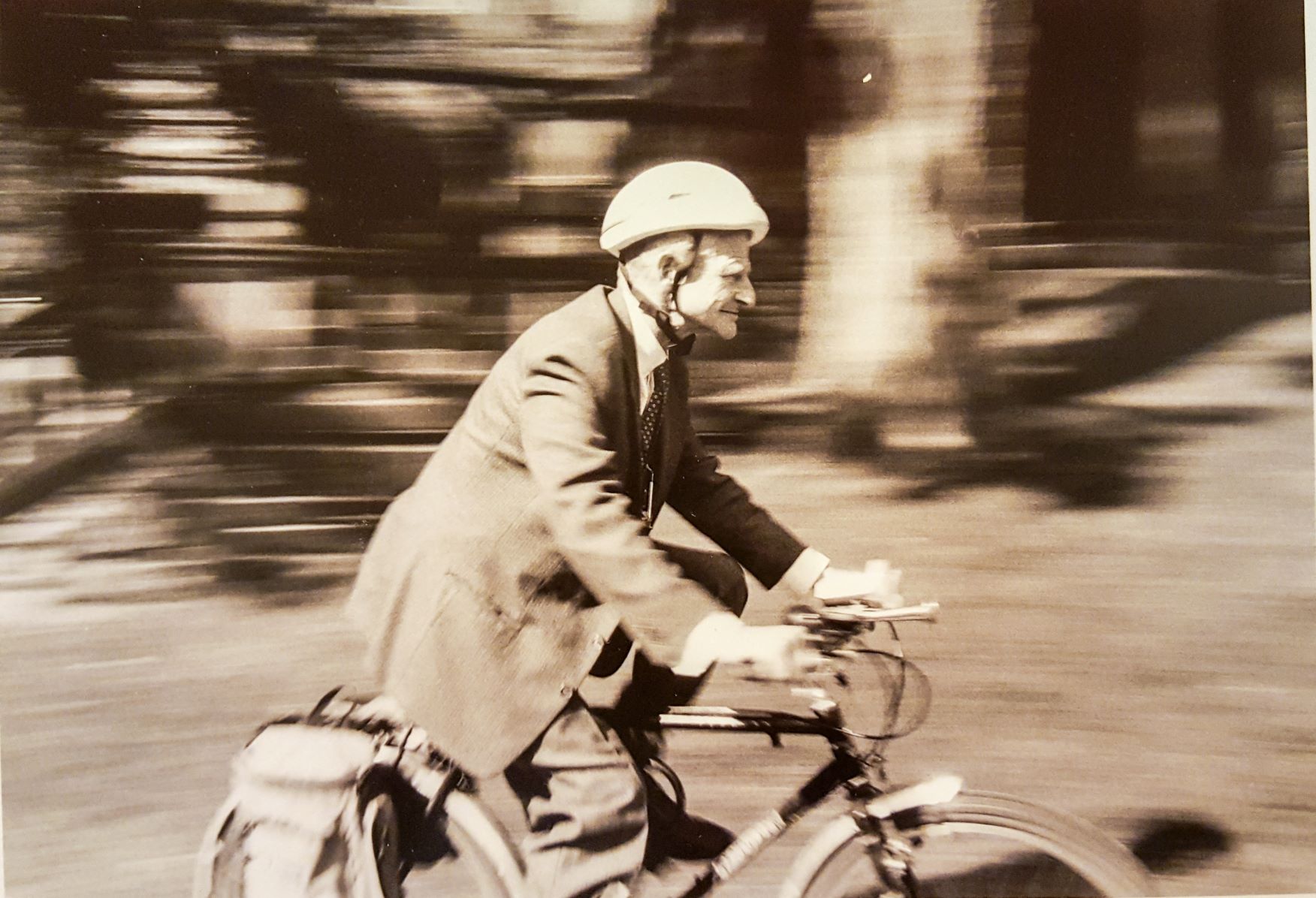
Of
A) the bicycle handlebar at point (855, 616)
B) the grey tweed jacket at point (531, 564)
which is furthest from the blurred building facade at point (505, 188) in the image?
the bicycle handlebar at point (855, 616)

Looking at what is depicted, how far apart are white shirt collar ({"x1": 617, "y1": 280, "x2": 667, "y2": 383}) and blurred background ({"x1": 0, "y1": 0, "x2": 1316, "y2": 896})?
18 centimetres

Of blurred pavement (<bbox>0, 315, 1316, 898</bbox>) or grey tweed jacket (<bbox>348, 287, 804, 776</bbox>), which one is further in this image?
blurred pavement (<bbox>0, 315, 1316, 898</bbox>)

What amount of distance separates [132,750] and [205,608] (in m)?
0.37

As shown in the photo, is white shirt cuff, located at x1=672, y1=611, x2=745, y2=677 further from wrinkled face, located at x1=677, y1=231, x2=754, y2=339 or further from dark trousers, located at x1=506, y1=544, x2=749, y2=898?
wrinkled face, located at x1=677, y1=231, x2=754, y2=339

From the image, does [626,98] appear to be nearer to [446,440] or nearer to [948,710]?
[446,440]

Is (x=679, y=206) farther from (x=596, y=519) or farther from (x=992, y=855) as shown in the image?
(x=992, y=855)

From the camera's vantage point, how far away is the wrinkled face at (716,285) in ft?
7.37

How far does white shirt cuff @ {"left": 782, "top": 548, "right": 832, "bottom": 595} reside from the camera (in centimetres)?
230

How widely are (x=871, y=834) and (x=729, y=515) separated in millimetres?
728

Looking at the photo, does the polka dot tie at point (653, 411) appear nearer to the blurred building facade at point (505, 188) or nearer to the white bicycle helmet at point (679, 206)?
the blurred building facade at point (505, 188)

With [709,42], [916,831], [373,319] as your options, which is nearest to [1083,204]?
[709,42]

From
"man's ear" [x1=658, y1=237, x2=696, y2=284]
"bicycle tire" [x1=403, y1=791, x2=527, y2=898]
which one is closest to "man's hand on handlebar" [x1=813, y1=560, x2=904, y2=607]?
"man's ear" [x1=658, y1=237, x2=696, y2=284]

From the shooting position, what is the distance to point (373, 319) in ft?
7.85

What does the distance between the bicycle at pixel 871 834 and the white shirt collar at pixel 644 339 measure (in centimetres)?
63
